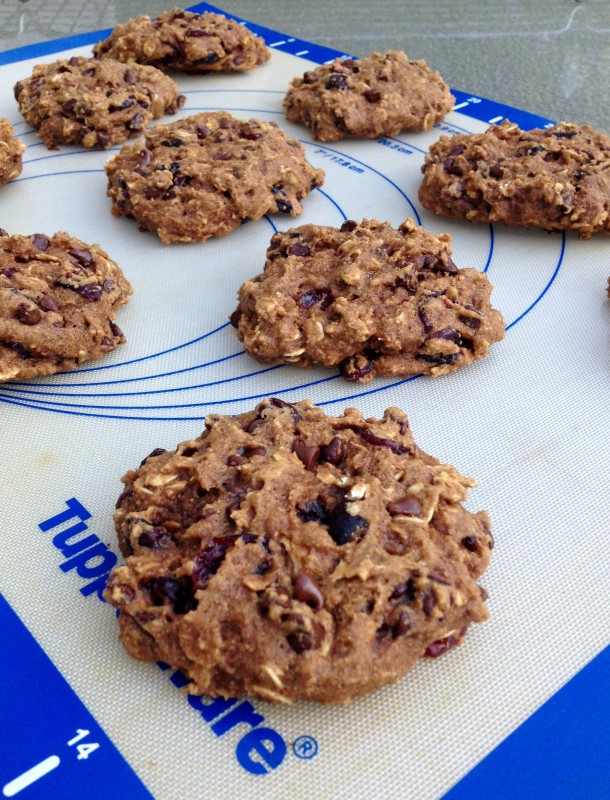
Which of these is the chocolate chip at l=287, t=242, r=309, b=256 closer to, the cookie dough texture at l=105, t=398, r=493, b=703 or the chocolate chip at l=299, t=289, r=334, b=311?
the chocolate chip at l=299, t=289, r=334, b=311

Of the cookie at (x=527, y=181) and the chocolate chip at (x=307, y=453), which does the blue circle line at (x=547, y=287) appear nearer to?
the cookie at (x=527, y=181)

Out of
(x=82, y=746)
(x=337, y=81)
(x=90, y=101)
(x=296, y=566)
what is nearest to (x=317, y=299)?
(x=296, y=566)

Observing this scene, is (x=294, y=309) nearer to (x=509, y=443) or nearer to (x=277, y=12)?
(x=509, y=443)

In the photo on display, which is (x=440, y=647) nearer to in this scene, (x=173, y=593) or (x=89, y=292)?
(x=173, y=593)

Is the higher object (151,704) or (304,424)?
(304,424)

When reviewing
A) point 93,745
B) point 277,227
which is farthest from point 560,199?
point 93,745

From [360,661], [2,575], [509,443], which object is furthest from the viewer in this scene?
[509,443]
